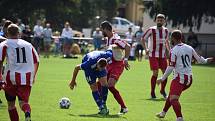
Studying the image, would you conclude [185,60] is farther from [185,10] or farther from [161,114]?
[185,10]

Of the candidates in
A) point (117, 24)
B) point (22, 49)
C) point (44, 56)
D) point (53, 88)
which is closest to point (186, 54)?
point (22, 49)

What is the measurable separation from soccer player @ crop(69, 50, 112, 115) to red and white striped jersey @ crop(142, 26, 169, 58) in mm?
4392

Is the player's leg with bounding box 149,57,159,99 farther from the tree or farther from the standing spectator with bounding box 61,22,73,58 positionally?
the tree

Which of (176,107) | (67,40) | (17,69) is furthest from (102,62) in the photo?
(67,40)

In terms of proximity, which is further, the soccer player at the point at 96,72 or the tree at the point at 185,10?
the tree at the point at 185,10

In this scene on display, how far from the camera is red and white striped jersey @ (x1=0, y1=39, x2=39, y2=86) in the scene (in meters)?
11.3

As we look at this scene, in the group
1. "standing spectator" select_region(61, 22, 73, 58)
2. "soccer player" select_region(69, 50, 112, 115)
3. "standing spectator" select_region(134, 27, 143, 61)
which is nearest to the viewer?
"soccer player" select_region(69, 50, 112, 115)

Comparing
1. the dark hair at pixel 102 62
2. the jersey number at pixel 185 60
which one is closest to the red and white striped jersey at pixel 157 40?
the dark hair at pixel 102 62

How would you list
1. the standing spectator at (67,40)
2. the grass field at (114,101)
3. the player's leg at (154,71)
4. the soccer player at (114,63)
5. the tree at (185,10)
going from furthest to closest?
the tree at (185,10), the standing spectator at (67,40), the player's leg at (154,71), the soccer player at (114,63), the grass field at (114,101)

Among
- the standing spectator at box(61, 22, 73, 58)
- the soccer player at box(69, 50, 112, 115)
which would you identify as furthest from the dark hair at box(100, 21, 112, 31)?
the standing spectator at box(61, 22, 73, 58)

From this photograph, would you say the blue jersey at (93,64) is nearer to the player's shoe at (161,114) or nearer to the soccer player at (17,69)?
the player's shoe at (161,114)

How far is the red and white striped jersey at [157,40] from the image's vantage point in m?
18.5

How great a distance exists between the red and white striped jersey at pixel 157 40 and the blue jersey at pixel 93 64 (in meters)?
4.48

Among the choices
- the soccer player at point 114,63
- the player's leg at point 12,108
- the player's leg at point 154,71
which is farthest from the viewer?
the player's leg at point 154,71
